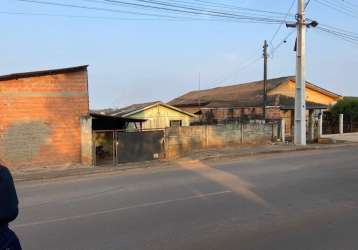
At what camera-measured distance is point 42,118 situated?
19938 mm

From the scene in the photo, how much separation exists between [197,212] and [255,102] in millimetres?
36997

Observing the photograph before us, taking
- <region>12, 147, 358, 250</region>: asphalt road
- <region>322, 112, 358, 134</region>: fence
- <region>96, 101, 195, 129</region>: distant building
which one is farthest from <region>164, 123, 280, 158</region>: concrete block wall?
<region>322, 112, 358, 134</region>: fence

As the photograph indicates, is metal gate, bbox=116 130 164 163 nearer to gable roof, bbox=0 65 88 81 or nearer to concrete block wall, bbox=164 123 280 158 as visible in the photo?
concrete block wall, bbox=164 123 280 158

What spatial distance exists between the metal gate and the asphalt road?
6.22 metres

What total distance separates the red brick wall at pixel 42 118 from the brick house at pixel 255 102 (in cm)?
2029

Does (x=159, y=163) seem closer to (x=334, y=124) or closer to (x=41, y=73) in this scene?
(x=41, y=73)

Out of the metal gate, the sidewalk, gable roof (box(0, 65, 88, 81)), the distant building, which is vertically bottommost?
the sidewalk

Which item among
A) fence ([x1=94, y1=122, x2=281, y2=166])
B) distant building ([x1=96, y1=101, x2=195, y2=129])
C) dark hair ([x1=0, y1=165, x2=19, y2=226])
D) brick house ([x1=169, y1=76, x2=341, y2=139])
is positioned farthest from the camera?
brick house ([x1=169, y1=76, x2=341, y2=139])

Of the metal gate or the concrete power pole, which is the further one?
the concrete power pole

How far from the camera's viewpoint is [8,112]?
19203mm

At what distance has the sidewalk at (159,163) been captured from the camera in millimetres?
17867

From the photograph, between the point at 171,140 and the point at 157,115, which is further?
the point at 157,115

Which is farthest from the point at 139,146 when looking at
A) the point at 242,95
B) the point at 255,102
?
the point at 242,95

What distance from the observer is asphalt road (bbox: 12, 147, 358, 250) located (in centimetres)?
742
